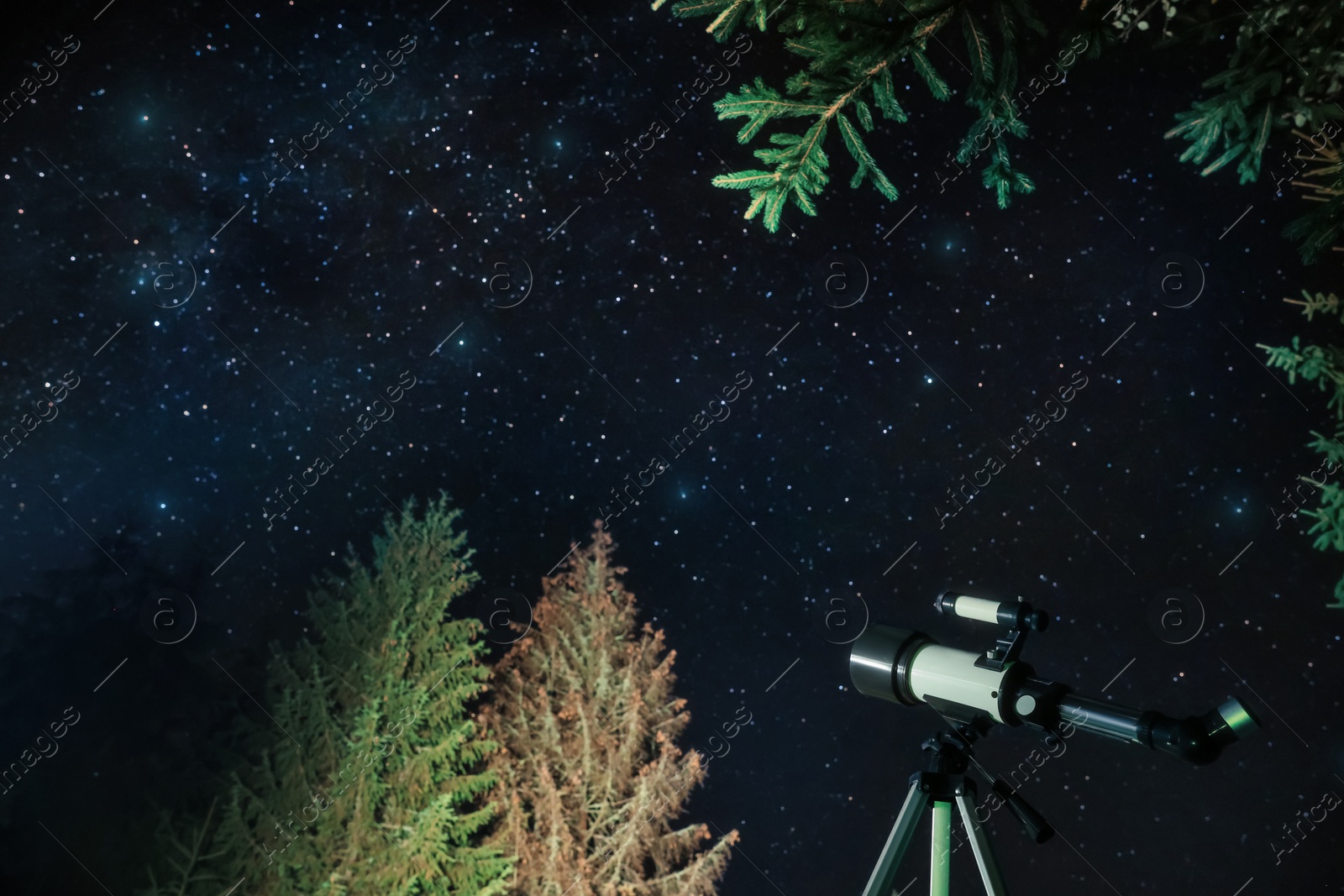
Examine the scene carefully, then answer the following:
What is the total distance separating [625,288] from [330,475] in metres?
2.15

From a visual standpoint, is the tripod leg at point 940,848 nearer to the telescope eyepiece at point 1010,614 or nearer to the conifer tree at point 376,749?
the telescope eyepiece at point 1010,614

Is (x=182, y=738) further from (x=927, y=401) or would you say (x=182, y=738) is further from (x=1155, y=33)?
(x=1155, y=33)

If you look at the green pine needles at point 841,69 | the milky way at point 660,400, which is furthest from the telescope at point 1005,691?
the milky way at point 660,400

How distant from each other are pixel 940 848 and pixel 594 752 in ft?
12.7

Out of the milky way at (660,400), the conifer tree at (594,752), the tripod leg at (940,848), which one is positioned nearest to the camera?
the tripod leg at (940,848)

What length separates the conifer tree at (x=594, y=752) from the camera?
5.29 meters

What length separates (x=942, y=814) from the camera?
210 cm

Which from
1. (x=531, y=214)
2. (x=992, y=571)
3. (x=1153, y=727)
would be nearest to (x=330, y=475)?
(x=531, y=214)

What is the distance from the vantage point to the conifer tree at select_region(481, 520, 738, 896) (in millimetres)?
5293

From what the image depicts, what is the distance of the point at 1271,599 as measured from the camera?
478 cm

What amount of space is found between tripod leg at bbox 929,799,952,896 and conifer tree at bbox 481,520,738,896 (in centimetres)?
352

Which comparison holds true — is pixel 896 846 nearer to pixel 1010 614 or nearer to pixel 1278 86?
pixel 1010 614

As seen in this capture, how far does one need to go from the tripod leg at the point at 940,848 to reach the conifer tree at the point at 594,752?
3.52 metres

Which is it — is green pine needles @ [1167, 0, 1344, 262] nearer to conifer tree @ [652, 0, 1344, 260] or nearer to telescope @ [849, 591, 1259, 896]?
conifer tree @ [652, 0, 1344, 260]
